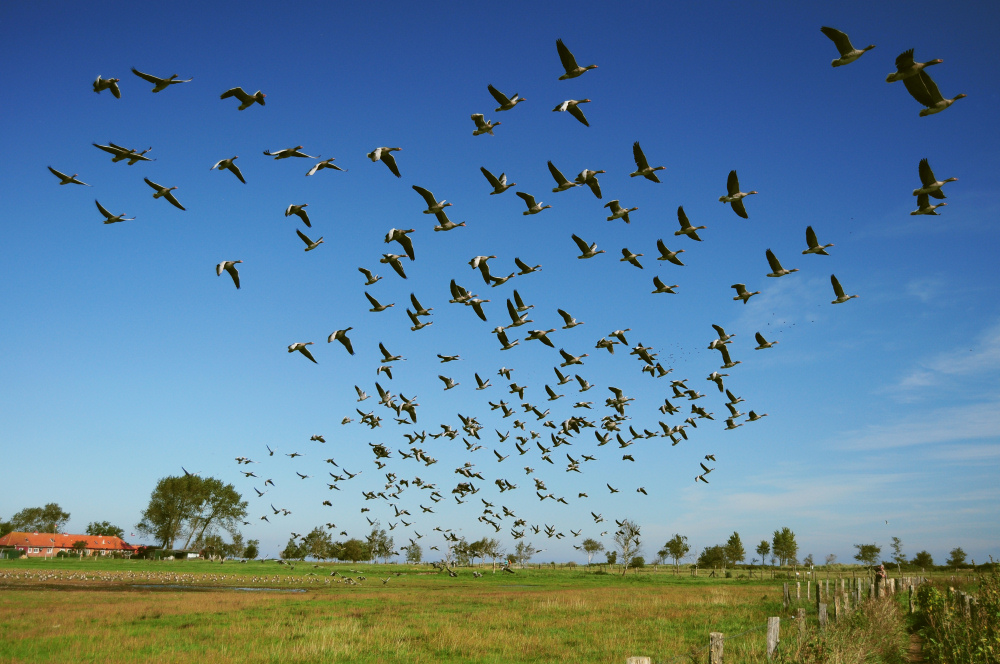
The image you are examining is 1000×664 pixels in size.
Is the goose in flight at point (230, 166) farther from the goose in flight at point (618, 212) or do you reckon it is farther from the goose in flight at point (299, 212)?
the goose in flight at point (618, 212)

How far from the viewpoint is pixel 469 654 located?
21.5m

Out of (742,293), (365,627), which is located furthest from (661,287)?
(365,627)

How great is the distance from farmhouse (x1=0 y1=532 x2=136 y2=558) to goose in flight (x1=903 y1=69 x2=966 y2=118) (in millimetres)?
150274

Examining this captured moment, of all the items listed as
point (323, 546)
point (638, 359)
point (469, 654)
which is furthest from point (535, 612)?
point (323, 546)

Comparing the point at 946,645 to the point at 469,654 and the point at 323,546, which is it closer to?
the point at 469,654

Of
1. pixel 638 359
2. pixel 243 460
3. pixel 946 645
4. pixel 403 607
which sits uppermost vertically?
pixel 638 359

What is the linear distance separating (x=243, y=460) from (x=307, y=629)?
9.67m

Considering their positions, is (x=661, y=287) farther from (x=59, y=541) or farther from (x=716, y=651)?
(x=59, y=541)

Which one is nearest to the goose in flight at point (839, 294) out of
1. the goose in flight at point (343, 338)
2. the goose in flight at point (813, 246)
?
the goose in flight at point (813, 246)

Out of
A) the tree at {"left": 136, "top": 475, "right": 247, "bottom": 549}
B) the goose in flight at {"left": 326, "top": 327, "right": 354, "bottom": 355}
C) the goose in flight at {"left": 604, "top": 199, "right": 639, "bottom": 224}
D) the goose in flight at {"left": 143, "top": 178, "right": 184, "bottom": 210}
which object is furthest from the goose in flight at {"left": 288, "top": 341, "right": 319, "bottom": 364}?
the tree at {"left": 136, "top": 475, "right": 247, "bottom": 549}

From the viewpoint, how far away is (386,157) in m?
13.8

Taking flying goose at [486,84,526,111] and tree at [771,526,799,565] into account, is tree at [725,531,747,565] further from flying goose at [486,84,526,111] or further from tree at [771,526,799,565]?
flying goose at [486,84,526,111]

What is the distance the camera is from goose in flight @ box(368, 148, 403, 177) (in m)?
13.6

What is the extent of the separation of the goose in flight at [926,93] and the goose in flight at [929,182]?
89.6 inches
